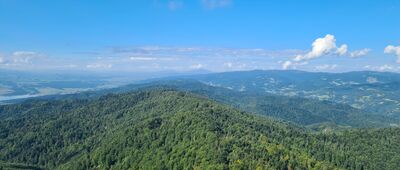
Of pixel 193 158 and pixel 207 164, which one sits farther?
pixel 193 158

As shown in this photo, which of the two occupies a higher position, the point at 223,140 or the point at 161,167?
the point at 223,140

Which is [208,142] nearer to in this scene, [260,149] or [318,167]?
[260,149]

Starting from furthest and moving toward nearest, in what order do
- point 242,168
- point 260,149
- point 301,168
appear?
point 260,149 < point 301,168 < point 242,168

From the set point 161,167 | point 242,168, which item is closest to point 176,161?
point 161,167

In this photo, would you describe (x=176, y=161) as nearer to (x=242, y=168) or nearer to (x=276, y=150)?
(x=242, y=168)

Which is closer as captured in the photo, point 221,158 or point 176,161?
point 221,158

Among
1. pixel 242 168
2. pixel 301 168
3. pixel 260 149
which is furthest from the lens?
pixel 260 149

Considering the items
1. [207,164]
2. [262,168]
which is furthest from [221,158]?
[262,168]

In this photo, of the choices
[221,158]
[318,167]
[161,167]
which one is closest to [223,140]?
[221,158]
